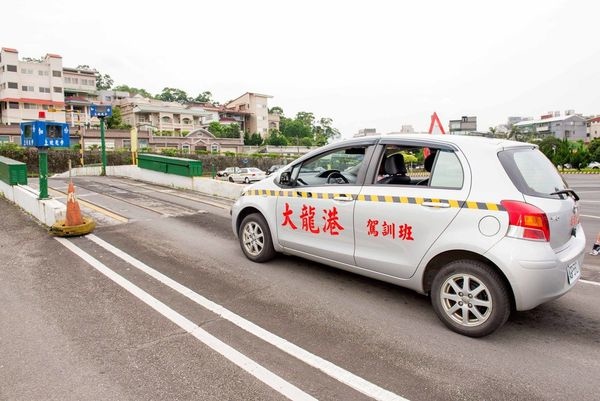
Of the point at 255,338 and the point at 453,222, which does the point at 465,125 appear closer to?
the point at 453,222

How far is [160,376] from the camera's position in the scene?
9.64ft

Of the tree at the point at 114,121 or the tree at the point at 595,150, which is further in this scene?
the tree at the point at 114,121

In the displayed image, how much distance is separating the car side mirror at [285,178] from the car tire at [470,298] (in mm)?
2254

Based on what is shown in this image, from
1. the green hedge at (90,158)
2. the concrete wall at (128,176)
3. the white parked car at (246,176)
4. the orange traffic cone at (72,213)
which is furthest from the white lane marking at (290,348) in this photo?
the white parked car at (246,176)

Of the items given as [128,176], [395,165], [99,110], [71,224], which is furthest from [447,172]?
[99,110]

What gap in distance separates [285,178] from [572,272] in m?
3.25

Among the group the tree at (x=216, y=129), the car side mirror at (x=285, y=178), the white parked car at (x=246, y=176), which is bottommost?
the white parked car at (x=246, y=176)

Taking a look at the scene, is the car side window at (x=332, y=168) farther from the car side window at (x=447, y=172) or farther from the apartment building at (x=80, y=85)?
the apartment building at (x=80, y=85)

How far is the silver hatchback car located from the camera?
11.0ft

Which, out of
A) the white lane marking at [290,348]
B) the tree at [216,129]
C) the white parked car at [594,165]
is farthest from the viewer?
the tree at [216,129]

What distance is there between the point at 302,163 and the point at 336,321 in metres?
2.08

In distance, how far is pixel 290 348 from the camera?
131 inches

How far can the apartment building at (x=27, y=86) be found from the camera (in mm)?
56406

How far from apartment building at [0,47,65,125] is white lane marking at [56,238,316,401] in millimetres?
60444
